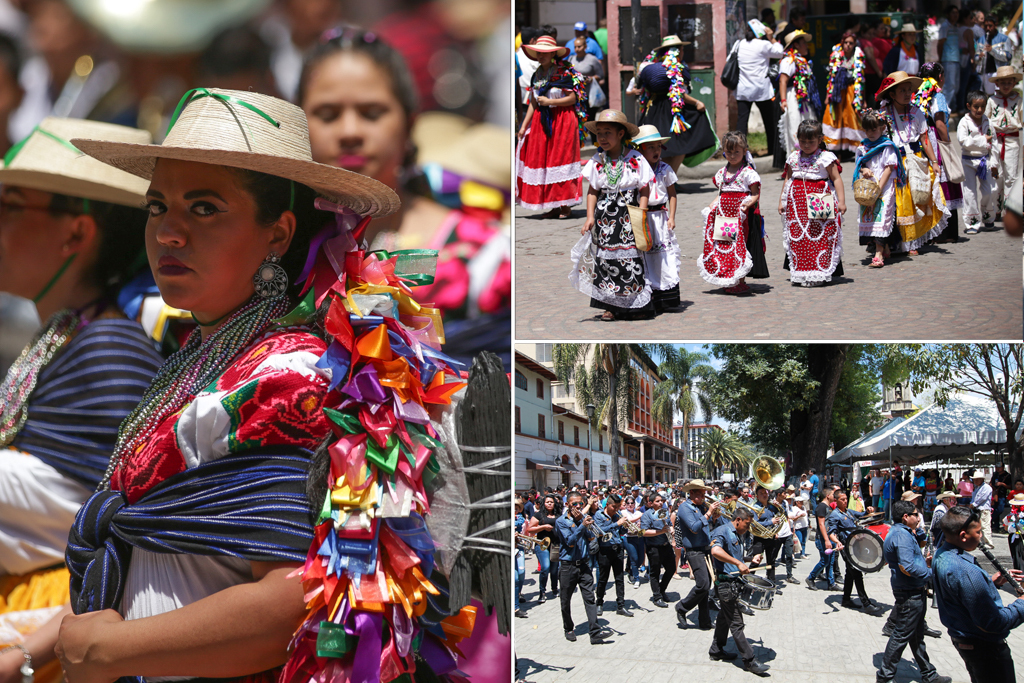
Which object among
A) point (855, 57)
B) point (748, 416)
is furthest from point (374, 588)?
point (855, 57)

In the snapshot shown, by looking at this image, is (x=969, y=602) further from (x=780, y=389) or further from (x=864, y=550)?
(x=864, y=550)

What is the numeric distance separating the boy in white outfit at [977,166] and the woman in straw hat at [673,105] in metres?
1.95

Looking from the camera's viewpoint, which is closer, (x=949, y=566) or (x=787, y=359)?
(x=949, y=566)

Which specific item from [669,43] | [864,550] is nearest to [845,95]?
[669,43]

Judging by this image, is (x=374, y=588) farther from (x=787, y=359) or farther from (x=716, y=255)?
(x=716, y=255)

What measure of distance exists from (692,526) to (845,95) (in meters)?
5.05

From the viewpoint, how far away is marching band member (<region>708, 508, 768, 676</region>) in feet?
16.4

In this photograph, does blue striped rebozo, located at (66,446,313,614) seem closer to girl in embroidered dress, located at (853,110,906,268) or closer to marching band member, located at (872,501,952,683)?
marching band member, located at (872,501,952,683)

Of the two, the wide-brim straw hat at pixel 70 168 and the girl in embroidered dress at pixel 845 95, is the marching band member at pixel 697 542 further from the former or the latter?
the girl in embroidered dress at pixel 845 95

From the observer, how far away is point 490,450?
10.7 ft

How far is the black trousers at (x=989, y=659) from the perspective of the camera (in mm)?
3824

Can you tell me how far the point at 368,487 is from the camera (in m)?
1.73

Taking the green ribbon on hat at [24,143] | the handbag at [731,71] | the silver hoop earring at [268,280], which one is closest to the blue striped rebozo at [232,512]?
the silver hoop earring at [268,280]

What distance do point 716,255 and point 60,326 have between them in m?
3.77
